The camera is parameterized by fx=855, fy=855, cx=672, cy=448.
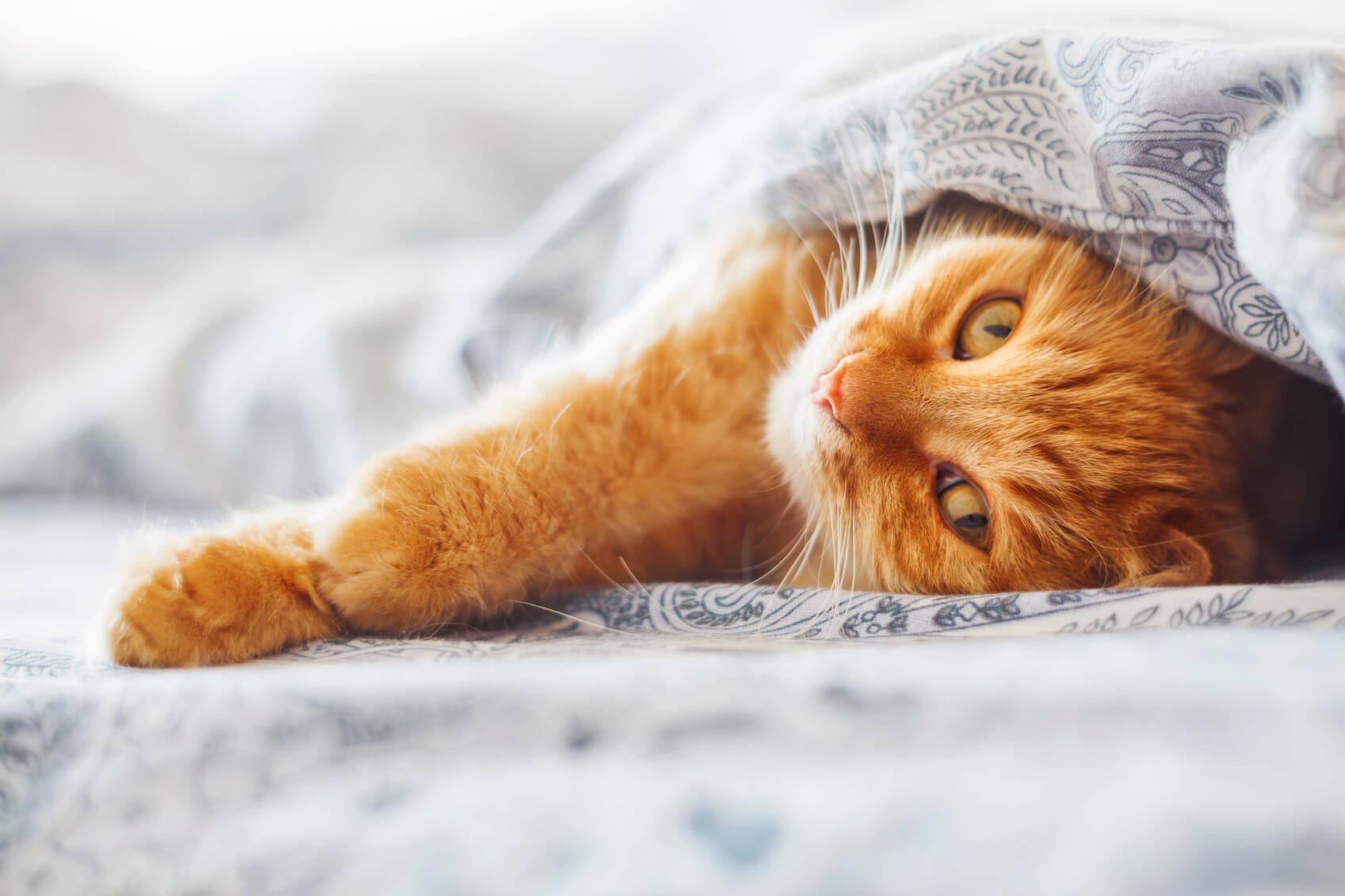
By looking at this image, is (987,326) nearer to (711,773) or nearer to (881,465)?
(881,465)

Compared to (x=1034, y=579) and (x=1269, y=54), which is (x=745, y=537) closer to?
(x=1034, y=579)

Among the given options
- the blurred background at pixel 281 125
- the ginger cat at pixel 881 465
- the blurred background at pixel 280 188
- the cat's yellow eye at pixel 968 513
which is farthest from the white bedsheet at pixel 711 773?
the blurred background at pixel 281 125

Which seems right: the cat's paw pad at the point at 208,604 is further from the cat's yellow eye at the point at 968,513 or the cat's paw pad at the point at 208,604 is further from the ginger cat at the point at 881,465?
the cat's yellow eye at the point at 968,513

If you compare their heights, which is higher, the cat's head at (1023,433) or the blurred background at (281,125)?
the blurred background at (281,125)

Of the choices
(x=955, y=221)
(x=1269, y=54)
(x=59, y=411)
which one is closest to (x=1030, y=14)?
(x=955, y=221)

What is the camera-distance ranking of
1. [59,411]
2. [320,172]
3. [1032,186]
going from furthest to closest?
[320,172] → [59,411] → [1032,186]

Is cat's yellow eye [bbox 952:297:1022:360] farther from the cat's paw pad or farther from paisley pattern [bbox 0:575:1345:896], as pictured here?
the cat's paw pad

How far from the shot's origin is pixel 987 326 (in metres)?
1.03

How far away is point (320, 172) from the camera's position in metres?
1.86

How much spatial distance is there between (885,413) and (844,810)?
22.7 inches

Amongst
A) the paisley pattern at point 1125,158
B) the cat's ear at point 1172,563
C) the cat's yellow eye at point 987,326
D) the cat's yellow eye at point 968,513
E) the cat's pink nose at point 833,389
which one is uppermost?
the paisley pattern at point 1125,158

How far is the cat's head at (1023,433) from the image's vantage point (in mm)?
929

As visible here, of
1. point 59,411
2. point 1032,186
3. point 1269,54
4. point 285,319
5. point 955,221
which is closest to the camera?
point 1269,54

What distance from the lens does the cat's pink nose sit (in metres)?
0.97
